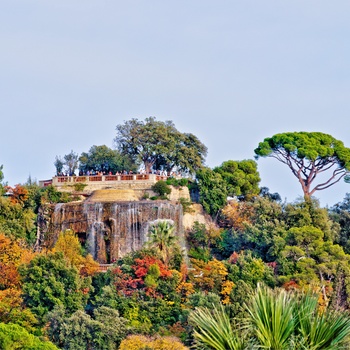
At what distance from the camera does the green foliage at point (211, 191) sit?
73812mm

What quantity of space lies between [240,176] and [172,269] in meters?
15.5

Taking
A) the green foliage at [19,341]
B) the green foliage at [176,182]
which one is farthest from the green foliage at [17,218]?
the green foliage at [19,341]

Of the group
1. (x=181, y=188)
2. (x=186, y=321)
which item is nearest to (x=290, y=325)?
(x=186, y=321)

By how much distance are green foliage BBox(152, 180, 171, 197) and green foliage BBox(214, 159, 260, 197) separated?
4.44m

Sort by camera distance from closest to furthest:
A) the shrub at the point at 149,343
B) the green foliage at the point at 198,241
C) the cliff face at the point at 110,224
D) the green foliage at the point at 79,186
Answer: the shrub at the point at 149,343, the cliff face at the point at 110,224, the green foliage at the point at 198,241, the green foliage at the point at 79,186

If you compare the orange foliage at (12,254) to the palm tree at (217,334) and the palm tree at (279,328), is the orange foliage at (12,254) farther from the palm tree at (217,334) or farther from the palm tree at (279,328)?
the palm tree at (279,328)

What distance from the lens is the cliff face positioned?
229 feet

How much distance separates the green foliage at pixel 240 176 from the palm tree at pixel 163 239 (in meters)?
10.9

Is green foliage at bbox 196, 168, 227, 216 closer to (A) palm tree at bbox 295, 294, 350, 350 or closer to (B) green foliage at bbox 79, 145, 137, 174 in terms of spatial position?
(B) green foliage at bbox 79, 145, 137, 174

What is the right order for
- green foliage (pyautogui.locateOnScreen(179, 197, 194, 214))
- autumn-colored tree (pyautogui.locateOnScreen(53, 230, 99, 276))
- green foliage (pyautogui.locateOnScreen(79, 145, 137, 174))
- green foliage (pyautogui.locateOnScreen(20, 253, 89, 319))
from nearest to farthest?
green foliage (pyautogui.locateOnScreen(20, 253, 89, 319)), autumn-colored tree (pyautogui.locateOnScreen(53, 230, 99, 276)), green foliage (pyautogui.locateOnScreen(179, 197, 194, 214)), green foliage (pyautogui.locateOnScreen(79, 145, 137, 174))

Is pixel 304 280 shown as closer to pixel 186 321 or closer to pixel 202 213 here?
pixel 186 321

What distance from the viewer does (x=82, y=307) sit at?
194ft

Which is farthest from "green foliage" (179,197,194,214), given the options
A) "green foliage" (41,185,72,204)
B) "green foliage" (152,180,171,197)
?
"green foliage" (41,185,72,204)

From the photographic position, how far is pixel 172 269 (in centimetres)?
6278
